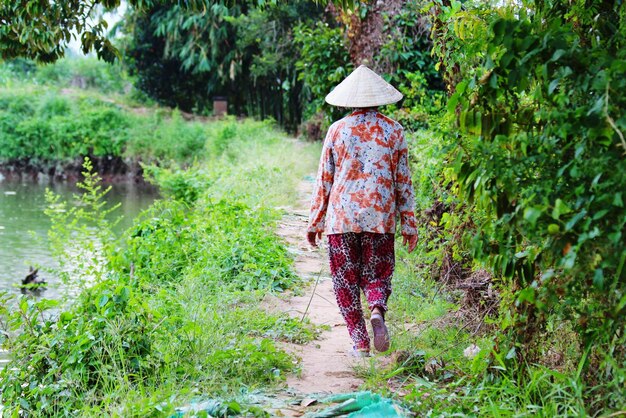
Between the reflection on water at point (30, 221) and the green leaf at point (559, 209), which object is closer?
the green leaf at point (559, 209)

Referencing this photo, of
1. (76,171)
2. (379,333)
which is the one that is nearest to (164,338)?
(379,333)

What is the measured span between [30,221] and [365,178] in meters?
14.3

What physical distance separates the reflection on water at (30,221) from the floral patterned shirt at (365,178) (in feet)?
11.5

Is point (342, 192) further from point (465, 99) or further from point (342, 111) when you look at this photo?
point (342, 111)

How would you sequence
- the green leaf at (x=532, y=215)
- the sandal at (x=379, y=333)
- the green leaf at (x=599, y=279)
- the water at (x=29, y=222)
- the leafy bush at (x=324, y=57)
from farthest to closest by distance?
the leafy bush at (x=324, y=57) → the water at (x=29, y=222) → the sandal at (x=379, y=333) → the green leaf at (x=532, y=215) → the green leaf at (x=599, y=279)

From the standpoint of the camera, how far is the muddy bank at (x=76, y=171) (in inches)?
1029

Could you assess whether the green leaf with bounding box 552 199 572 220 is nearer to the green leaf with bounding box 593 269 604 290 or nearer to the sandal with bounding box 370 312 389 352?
the green leaf with bounding box 593 269 604 290

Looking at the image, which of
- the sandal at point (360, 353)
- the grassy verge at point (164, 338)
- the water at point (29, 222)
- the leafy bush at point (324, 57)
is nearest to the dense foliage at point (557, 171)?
the sandal at point (360, 353)

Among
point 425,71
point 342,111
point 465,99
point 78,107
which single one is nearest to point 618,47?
point 465,99

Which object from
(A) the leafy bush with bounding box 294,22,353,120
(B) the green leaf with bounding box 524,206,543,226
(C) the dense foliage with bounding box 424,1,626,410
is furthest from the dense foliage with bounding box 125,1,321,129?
(B) the green leaf with bounding box 524,206,543,226

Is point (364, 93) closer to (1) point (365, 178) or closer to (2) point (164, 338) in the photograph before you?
(1) point (365, 178)

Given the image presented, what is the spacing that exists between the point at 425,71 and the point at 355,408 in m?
9.75

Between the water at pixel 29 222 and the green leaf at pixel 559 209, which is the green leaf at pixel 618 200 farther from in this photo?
the water at pixel 29 222

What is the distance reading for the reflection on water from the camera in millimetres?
12539
